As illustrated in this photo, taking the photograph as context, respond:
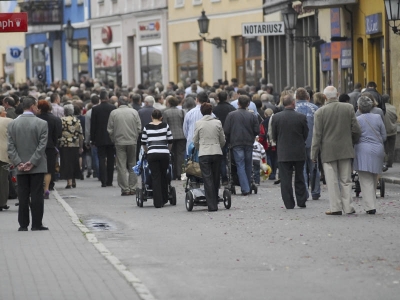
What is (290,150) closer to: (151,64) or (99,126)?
(99,126)

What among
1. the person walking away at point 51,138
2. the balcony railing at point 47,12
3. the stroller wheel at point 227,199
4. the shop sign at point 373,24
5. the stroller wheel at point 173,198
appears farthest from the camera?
the balcony railing at point 47,12

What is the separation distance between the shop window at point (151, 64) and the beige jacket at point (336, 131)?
122 feet

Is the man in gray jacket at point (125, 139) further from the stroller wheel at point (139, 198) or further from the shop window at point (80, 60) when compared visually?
the shop window at point (80, 60)

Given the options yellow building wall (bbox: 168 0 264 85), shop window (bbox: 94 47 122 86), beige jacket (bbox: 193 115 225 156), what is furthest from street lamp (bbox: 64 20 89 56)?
beige jacket (bbox: 193 115 225 156)

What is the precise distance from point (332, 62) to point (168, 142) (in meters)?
18.7

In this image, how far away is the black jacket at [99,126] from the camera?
2628cm

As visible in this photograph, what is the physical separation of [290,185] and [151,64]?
124 ft

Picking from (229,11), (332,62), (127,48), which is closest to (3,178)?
(332,62)

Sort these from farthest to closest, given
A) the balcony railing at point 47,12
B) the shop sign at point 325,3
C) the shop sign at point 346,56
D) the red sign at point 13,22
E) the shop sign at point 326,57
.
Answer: the balcony railing at point 47,12
the shop sign at point 326,57
the shop sign at point 346,56
the shop sign at point 325,3
the red sign at point 13,22

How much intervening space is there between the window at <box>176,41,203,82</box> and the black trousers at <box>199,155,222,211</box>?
3235 centimetres

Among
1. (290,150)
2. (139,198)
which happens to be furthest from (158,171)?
(290,150)

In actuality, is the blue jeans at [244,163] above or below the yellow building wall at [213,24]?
below

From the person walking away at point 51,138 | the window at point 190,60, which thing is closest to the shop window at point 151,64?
the window at point 190,60

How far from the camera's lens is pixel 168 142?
67.1ft
